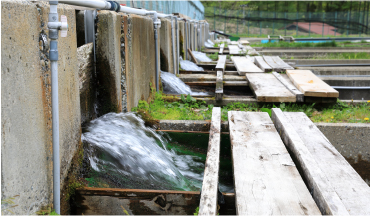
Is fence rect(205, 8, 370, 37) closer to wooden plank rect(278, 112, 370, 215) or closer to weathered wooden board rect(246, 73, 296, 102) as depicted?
weathered wooden board rect(246, 73, 296, 102)

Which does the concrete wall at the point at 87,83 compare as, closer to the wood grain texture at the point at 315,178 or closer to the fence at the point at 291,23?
the wood grain texture at the point at 315,178

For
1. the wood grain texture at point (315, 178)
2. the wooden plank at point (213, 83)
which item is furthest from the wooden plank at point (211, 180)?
the wooden plank at point (213, 83)

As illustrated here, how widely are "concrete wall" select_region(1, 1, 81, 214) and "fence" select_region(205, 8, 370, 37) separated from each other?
44946 mm

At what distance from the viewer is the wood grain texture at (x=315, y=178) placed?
212 centimetres

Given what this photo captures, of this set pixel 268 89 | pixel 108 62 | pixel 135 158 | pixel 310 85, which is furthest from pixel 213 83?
pixel 135 158

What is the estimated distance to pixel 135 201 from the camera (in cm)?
264

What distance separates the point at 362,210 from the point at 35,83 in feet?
6.60

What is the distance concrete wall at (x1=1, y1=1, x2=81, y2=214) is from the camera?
183 cm

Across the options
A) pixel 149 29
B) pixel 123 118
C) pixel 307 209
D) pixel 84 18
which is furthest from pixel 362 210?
pixel 149 29

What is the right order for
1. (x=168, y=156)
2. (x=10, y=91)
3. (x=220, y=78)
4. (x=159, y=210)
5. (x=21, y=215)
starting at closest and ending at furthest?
(x=10, y=91)
(x=21, y=215)
(x=159, y=210)
(x=168, y=156)
(x=220, y=78)

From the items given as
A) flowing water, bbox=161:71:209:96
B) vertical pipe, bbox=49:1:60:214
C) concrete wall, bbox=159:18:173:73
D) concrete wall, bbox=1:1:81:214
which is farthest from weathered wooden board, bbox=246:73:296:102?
vertical pipe, bbox=49:1:60:214

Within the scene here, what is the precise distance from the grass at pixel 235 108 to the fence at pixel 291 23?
135 ft

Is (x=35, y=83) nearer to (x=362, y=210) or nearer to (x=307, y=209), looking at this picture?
(x=307, y=209)

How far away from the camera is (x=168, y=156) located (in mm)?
3785
